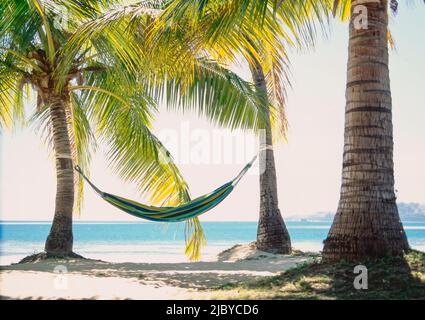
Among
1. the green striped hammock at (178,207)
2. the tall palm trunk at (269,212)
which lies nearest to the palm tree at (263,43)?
the tall palm trunk at (269,212)

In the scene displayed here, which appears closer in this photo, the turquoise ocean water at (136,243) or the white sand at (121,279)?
the white sand at (121,279)

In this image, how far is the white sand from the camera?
5164 mm

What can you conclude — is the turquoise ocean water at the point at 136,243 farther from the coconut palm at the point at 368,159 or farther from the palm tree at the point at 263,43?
the coconut palm at the point at 368,159

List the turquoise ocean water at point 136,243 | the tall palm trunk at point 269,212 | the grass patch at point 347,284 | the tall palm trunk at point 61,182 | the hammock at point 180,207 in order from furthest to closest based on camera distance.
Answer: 1. the turquoise ocean water at point 136,243
2. the tall palm trunk at point 269,212
3. the tall palm trunk at point 61,182
4. the hammock at point 180,207
5. the grass patch at point 347,284

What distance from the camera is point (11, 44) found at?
772 centimetres

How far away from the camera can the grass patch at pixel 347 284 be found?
4719mm

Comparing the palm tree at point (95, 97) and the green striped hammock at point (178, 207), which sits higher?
the palm tree at point (95, 97)

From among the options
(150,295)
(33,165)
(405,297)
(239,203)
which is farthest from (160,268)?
(239,203)

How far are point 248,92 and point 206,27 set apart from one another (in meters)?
1.75

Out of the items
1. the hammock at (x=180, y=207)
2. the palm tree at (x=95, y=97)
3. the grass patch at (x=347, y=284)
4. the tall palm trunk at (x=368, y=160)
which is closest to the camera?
the grass patch at (x=347, y=284)

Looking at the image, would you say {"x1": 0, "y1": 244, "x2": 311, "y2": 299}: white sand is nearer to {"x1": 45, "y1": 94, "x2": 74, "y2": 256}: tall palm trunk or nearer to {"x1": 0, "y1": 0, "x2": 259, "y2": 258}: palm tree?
{"x1": 45, "y1": 94, "x2": 74, "y2": 256}: tall palm trunk

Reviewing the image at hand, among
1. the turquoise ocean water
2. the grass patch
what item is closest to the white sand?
the grass patch

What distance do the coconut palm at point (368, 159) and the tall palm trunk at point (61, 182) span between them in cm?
442
